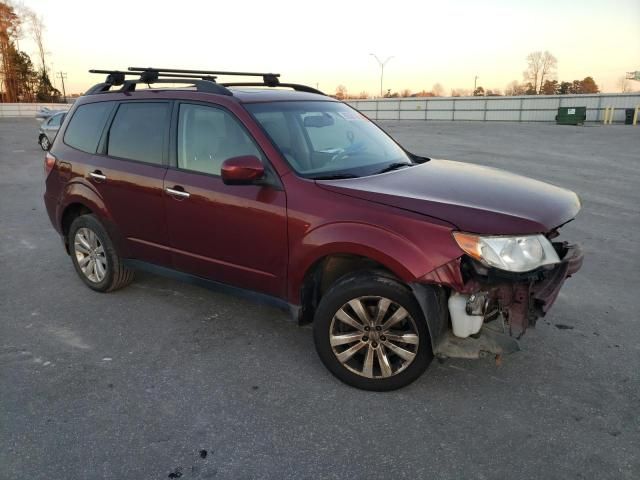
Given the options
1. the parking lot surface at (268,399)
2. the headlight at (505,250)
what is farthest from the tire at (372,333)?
the headlight at (505,250)

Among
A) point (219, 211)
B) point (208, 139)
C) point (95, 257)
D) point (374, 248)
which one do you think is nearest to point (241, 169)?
point (219, 211)

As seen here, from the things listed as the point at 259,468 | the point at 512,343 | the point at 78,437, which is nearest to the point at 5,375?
the point at 78,437

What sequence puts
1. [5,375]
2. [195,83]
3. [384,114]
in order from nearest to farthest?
[5,375], [195,83], [384,114]

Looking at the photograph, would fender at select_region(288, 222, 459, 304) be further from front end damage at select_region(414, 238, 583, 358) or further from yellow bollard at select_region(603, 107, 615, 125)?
yellow bollard at select_region(603, 107, 615, 125)

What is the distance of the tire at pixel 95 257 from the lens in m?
4.63

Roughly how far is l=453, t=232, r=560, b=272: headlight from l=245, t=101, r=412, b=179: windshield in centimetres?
104

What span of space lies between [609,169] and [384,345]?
1183 centimetres

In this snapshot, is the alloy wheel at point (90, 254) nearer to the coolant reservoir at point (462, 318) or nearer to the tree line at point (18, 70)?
the coolant reservoir at point (462, 318)

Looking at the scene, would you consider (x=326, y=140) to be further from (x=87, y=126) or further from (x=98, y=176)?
(x=87, y=126)

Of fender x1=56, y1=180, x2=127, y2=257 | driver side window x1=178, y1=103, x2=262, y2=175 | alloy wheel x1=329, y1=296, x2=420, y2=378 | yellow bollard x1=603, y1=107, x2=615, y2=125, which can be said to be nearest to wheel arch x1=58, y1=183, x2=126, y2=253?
fender x1=56, y1=180, x2=127, y2=257

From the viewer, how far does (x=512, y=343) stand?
2.92 metres

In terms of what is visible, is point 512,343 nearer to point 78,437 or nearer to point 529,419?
point 529,419

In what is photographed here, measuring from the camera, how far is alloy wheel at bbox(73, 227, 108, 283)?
473 cm

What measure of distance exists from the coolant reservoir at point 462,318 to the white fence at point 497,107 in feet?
139
